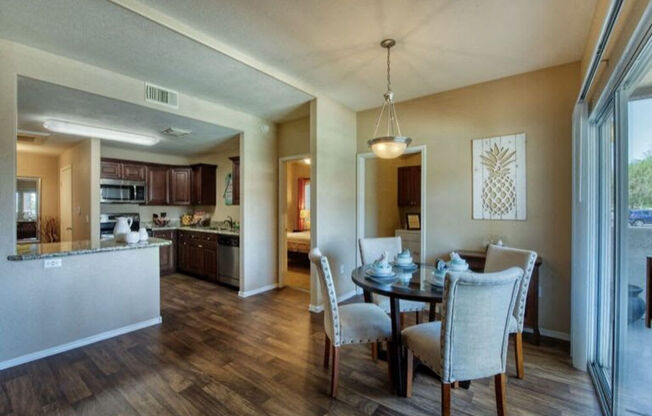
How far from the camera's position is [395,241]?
11.0ft

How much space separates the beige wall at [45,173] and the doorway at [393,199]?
22.8 ft

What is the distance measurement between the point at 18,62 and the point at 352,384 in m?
3.76

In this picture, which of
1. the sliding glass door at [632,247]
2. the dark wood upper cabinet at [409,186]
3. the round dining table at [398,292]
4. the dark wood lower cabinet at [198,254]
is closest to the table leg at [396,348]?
the round dining table at [398,292]

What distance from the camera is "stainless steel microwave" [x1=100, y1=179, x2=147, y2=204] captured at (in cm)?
539

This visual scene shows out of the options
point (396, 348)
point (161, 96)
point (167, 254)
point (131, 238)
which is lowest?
point (396, 348)

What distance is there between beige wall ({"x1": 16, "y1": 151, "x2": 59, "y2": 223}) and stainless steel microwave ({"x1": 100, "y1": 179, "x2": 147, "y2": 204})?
8.05 ft

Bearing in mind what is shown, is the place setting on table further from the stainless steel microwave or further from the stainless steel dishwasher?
the stainless steel microwave

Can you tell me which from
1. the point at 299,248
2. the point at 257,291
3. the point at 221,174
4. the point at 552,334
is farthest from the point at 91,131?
the point at 552,334

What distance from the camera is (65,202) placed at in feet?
20.2

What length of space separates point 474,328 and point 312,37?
8.16ft

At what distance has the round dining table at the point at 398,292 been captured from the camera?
1959mm

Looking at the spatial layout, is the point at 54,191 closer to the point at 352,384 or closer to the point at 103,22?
the point at 103,22

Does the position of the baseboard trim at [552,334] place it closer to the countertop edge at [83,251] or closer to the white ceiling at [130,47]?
the white ceiling at [130,47]

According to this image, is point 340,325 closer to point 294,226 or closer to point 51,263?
point 51,263
